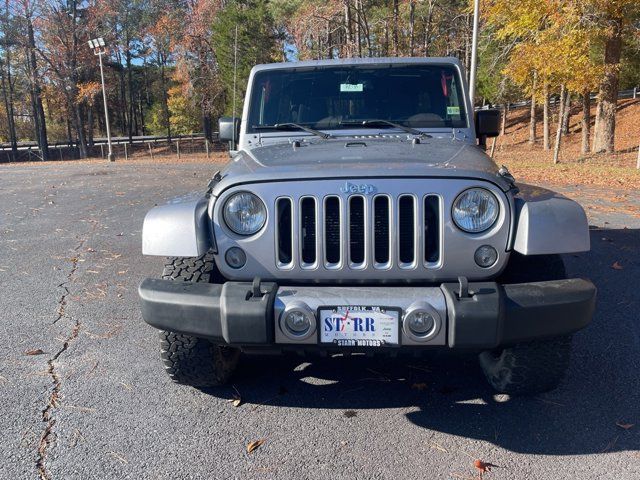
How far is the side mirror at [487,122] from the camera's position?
13.5 ft

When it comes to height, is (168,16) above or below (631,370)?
above

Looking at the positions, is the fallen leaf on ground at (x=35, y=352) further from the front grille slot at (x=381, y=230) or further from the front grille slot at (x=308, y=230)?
the front grille slot at (x=381, y=230)

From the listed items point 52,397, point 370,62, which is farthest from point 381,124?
point 52,397

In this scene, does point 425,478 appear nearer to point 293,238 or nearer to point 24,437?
point 293,238

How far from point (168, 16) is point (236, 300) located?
144 ft

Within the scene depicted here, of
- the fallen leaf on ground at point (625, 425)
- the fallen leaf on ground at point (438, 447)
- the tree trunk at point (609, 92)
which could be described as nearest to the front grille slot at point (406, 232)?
the fallen leaf on ground at point (438, 447)

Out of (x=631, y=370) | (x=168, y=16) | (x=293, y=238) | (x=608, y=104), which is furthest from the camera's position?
(x=168, y=16)

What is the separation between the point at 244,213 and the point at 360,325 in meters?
0.79

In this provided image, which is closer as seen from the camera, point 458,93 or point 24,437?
point 24,437

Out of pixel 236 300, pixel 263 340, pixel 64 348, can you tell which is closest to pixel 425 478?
pixel 263 340

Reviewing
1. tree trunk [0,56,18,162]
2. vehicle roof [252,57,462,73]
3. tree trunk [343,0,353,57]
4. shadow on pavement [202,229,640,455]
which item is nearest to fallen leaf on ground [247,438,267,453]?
shadow on pavement [202,229,640,455]

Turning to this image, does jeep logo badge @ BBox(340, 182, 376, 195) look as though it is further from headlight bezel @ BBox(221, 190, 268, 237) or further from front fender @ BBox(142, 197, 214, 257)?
front fender @ BBox(142, 197, 214, 257)

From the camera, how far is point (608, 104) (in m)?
19.7

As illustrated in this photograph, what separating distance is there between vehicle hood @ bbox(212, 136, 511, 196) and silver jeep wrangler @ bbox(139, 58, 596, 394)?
13mm
